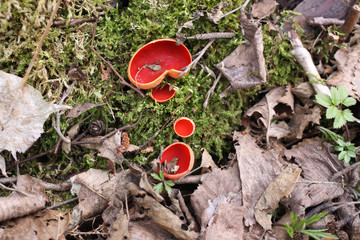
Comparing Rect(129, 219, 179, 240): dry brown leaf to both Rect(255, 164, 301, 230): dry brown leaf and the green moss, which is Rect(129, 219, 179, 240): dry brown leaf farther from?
Rect(255, 164, 301, 230): dry brown leaf

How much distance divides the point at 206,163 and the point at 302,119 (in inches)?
43.8

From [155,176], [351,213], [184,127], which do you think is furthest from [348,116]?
[155,176]

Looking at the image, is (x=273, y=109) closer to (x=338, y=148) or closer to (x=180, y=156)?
(x=338, y=148)

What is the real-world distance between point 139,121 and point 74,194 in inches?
35.7

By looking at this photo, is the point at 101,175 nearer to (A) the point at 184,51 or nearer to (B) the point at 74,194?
(B) the point at 74,194

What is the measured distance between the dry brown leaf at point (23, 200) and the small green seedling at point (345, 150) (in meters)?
2.71

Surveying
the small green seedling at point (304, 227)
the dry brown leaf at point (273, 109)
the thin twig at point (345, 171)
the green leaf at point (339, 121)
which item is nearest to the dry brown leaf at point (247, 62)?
the dry brown leaf at point (273, 109)

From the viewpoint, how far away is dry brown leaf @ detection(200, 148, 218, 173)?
2867mm

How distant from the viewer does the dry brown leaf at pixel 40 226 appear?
2.27 m

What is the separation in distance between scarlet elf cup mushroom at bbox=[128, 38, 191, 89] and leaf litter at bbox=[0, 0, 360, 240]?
0.20 feet

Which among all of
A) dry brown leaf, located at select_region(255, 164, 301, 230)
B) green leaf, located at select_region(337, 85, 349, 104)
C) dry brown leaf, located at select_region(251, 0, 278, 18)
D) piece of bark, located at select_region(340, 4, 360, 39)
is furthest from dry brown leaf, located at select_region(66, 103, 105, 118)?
piece of bark, located at select_region(340, 4, 360, 39)

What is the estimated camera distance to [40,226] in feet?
7.73

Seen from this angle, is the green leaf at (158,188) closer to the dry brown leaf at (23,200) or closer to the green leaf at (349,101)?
the dry brown leaf at (23,200)

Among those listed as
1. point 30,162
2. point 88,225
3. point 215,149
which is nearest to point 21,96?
point 30,162
